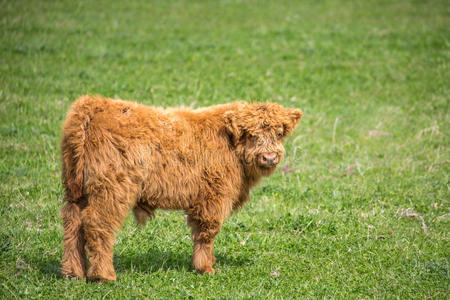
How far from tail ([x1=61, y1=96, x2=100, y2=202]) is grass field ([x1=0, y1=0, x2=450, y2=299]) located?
3.37 ft

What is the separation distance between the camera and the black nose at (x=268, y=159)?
625 centimetres

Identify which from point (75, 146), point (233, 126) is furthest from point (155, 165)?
point (233, 126)

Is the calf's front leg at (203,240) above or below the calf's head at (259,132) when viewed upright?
below

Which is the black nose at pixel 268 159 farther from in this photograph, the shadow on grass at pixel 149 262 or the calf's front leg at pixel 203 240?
the shadow on grass at pixel 149 262

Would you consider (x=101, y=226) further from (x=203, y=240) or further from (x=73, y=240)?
(x=203, y=240)

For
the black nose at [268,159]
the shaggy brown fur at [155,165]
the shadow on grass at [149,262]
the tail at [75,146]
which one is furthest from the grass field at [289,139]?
the black nose at [268,159]

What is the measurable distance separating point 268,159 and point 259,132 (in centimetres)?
34

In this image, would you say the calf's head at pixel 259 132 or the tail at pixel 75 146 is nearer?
the tail at pixel 75 146

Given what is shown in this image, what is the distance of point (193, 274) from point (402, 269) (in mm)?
2608

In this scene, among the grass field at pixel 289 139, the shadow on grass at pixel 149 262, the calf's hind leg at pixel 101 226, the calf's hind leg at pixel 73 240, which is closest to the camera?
the calf's hind leg at pixel 101 226

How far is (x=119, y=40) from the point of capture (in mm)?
16297

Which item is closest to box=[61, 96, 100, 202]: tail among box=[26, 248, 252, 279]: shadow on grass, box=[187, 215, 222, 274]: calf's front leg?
box=[26, 248, 252, 279]: shadow on grass

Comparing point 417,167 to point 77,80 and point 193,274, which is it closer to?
point 193,274

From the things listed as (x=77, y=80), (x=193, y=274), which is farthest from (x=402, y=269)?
(x=77, y=80)
